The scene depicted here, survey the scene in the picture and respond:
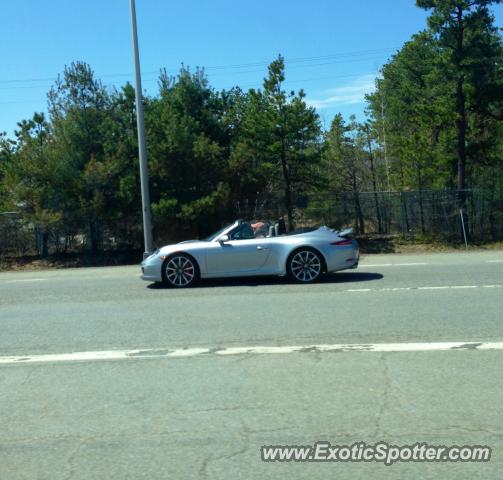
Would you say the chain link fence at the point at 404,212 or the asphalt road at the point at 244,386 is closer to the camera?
the asphalt road at the point at 244,386

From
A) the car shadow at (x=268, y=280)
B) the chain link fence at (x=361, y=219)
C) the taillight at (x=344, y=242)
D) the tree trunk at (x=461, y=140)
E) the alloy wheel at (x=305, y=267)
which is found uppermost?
the tree trunk at (x=461, y=140)

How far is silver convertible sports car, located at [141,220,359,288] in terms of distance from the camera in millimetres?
11625

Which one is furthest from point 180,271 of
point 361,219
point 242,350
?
point 361,219

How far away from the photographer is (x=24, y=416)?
5105mm

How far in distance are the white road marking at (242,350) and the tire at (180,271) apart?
15.5 ft

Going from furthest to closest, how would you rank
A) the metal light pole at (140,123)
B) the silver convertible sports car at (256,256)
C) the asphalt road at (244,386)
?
1. the metal light pole at (140,123)
2. the silver convertible sports car at (256,256)
3. the asphalt road at (244,386)

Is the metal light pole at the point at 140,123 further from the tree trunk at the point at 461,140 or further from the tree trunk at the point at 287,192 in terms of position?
the tree trunk at the point at 461,140

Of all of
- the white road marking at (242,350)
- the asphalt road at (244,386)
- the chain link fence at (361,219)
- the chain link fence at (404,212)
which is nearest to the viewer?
the asphalt road at (244,386)

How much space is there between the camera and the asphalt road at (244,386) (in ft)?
13.8

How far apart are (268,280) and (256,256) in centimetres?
92

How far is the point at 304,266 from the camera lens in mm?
11703

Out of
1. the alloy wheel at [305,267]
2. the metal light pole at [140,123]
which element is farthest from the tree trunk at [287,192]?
the alloy wheel at [305,267]

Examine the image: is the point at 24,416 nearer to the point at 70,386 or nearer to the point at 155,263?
the point at 70,386

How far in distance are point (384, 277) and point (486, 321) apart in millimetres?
4425
